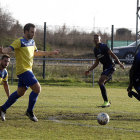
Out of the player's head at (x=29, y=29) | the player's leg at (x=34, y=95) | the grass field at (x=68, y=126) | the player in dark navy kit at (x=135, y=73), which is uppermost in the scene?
the player's head at (x=29, y=29)

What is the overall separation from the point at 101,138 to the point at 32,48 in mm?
2524

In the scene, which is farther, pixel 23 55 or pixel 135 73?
pixel 23 55

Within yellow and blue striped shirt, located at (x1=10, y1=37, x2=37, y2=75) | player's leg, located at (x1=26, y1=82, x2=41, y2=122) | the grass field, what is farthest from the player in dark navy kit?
yellow and blue striped shirt, located at (x1=10, y1=37, x2=37, y2=75)

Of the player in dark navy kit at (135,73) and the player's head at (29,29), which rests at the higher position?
the player's head at (29,29)

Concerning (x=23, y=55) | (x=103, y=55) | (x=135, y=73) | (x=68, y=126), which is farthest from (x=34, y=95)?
(x=103, y=55)

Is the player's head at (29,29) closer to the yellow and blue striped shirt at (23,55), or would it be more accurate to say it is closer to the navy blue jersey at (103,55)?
the yellow and blue striped shirt at (23,55)

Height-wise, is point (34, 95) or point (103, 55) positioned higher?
point (103, 55)

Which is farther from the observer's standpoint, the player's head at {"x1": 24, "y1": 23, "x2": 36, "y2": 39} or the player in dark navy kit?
the player's head at {"x1": 24, "y1": 23, "x2": 36, "y2": 39}

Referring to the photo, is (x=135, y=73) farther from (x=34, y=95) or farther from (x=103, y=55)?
(x=103, y=55)

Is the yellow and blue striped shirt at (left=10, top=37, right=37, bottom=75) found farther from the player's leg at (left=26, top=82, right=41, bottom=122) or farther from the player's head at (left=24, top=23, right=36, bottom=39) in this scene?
the player's leg at (left=26, top=82, right=41, bottom=122)

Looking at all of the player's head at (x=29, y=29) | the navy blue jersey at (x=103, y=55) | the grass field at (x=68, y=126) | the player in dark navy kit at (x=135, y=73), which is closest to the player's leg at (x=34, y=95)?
the grass field at (x=68, y=126)

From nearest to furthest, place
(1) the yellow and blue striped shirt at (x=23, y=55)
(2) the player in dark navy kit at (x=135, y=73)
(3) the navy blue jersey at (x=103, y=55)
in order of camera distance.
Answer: (2) the player in dark navy kit at (x=135, y=73) < (1) the yellow and blue striped shirt at (x=23, y=55) < (3) the navy blue jersey at (x=103, y=55)

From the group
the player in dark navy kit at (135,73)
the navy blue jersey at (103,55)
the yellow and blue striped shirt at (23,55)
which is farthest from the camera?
the navy blue jersey at (103,55)

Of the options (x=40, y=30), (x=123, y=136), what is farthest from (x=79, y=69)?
(x=123, y=136)
